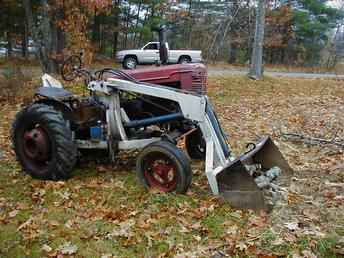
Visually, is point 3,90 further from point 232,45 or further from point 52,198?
point 232,45

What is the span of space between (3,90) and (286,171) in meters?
7.92

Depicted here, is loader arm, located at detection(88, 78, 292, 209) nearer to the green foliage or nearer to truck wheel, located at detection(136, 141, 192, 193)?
truck wheel, located at detection(136, 141, 192, 193)

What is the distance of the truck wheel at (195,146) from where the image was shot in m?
5.70

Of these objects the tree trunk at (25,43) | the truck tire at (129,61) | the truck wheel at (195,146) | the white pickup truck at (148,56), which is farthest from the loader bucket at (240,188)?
the tree trunk at (25,43)

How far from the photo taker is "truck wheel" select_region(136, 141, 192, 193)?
4.25 metres

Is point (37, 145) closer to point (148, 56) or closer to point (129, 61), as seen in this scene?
point (148, 56)

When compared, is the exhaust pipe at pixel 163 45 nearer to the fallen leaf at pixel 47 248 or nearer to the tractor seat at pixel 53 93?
the tractor seat at pixel 53 93

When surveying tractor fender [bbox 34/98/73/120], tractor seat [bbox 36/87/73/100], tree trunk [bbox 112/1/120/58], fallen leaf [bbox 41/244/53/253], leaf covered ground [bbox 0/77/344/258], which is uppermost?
tree trunk [bbox 112/1/120/58]

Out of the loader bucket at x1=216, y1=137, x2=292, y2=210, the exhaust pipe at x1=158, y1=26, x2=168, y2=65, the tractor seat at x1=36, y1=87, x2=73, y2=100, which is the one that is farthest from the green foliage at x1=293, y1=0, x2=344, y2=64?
the loader bucket at x1=216, y1=137, x2=292, y2=210

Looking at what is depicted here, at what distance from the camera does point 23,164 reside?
5.11 meters

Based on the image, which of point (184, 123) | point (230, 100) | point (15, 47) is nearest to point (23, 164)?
point (184, 123)

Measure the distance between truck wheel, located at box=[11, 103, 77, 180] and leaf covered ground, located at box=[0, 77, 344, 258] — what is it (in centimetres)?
17

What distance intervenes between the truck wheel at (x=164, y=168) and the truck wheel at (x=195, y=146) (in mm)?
1335

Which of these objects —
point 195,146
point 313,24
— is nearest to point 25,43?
point 313,24
